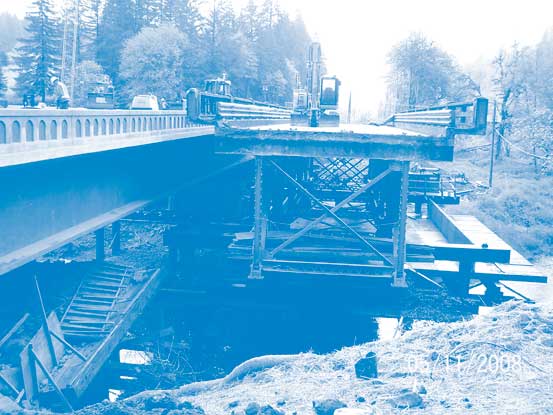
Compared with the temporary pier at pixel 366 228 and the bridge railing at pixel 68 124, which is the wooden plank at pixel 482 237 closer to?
the temporary pier at pixel 366 228

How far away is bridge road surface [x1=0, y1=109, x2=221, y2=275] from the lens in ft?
31.1

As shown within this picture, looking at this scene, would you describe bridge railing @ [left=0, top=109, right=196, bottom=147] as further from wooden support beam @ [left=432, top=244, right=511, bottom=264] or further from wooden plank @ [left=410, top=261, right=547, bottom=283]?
wooden support beam @ [left=432, top=244, right=511, bottom=264]

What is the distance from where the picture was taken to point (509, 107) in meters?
59.3

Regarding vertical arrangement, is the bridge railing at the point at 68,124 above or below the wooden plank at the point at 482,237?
above

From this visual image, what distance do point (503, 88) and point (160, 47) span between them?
3077 centimetres

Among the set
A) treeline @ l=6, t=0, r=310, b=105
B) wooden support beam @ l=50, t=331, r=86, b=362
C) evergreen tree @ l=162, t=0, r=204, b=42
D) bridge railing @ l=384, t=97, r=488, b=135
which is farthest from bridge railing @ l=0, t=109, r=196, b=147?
evergreen tree @ l=162, t=0, r=204, b=42

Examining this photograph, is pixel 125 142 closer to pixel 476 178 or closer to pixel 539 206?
pixel 539 206

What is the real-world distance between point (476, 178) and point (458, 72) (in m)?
26.2

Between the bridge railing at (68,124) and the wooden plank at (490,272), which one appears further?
the wooden plank at (490,272)

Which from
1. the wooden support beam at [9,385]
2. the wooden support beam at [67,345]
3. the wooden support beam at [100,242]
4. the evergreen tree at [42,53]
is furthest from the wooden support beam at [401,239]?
the evergreen tree at [42,53]

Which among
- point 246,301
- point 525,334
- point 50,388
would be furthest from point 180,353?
point 525,334

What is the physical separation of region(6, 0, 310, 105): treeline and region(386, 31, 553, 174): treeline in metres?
14.6

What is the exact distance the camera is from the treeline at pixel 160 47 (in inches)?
2174

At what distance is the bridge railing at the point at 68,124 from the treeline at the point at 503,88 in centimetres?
3833
